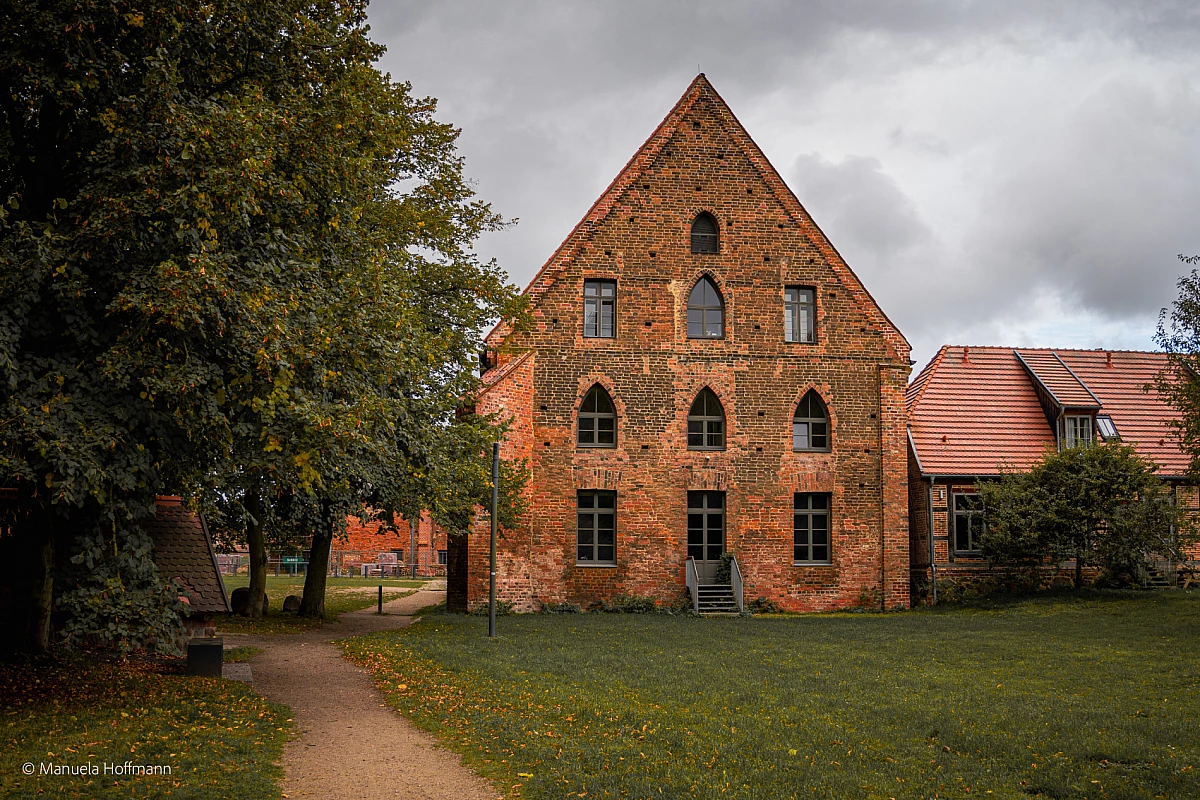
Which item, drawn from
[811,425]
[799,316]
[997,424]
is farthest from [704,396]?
[997,424]

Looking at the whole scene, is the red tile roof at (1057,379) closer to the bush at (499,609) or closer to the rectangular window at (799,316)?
the rectangular window at (799,316)

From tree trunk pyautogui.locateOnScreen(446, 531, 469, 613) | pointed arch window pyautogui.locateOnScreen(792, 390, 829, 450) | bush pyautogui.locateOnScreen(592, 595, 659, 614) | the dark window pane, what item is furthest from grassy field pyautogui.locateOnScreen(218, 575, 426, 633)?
pointed arch window pyautogui.locateOnScreen(792, 390, 829, 450)

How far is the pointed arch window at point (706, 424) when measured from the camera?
26188 millimetres

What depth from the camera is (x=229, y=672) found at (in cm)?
1380

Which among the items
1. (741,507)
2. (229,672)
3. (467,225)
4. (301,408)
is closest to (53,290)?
(301,408)

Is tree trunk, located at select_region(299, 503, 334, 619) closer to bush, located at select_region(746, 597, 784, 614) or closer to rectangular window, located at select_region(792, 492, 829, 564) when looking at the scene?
bush, located at select_region(746, 597, 784, 614)

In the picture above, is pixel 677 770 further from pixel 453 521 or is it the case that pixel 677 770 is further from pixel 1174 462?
pixel 1174 462

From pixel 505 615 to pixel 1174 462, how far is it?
65.3ft

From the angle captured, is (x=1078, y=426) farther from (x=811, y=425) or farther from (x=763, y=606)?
(x=763, y=606)

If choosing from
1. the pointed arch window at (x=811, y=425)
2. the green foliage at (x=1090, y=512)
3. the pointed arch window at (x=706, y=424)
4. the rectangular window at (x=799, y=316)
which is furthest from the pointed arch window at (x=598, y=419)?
the green foliage at (x=1090, y=512)

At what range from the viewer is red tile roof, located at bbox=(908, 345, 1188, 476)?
28562mm

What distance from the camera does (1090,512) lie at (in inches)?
984

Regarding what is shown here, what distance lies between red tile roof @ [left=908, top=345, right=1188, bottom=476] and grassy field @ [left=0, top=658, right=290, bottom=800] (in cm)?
2119

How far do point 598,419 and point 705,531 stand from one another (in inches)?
159
